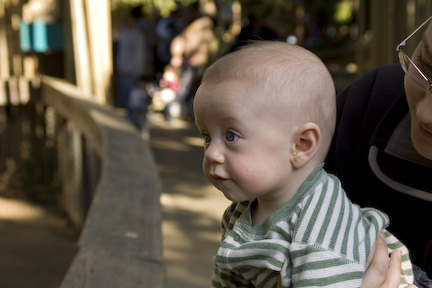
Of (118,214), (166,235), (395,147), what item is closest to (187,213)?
(166,235)

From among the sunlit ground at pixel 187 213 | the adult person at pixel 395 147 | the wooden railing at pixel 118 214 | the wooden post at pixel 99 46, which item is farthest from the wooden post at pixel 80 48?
the adult person at pixel 395 147

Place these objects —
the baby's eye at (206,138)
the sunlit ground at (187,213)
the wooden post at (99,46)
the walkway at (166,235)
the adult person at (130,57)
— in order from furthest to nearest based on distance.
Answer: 1. the adult person at (130,57)
2. the wooden post at (99,46)
3. the walkway at (166,235)
4. the sunlit ground at (187,213)
5. the baby's eye at (206,138)

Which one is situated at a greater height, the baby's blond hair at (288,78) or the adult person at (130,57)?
the baby's blond hair at (288,78)

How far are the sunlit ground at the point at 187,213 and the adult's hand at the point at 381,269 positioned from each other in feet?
10.0

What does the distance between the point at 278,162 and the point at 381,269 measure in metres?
0.29

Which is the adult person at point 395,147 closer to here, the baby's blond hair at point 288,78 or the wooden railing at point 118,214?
the baby's blond hair at point 288,78

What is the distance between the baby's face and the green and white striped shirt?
0.24 ft

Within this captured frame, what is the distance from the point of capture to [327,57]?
17.5m

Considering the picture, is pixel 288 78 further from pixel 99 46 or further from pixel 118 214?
pixel 99 46

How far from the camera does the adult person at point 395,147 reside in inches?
67.9

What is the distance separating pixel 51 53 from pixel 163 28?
17.2 ft

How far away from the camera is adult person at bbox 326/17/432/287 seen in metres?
1.73

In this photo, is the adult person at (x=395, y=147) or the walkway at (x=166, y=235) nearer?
the adult person at (x=395, y=147)

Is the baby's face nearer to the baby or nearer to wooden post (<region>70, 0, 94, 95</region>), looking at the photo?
the baby
